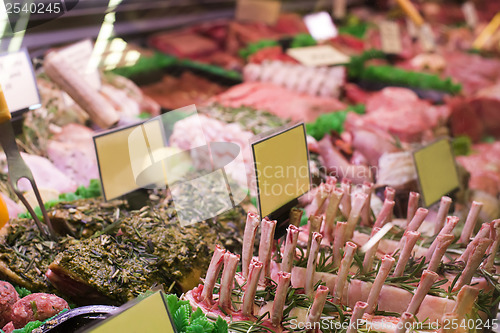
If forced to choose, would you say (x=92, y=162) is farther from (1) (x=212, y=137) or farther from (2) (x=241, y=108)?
(2) (x=241, y=108)

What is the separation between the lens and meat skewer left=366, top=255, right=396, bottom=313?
1359 mm

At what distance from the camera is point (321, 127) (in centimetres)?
276

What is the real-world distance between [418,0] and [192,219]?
5.98m

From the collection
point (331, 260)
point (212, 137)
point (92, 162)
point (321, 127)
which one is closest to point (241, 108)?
point (321, 127)

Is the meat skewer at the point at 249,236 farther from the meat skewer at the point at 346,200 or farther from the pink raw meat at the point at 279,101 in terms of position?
the pink raw meat at the point at 279,101

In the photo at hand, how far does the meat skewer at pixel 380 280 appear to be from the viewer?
4.46ft

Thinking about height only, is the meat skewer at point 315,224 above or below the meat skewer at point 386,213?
above

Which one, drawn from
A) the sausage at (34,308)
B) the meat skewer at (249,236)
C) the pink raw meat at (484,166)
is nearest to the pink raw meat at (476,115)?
the pink raw meat at (484,166)

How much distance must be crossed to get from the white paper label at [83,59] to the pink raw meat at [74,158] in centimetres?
34

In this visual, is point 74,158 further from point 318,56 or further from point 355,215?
point 318,56

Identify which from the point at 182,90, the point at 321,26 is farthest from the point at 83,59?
the point at 321,26

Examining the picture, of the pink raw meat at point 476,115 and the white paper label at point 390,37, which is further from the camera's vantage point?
the white paper label at point 390,37

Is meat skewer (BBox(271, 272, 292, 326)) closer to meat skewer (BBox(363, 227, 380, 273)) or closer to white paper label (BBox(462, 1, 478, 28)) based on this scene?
meat skewer (BBox(363, 227, 380, 273))

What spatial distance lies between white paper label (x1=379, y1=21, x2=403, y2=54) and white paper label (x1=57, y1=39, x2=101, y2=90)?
3437 millimetres
